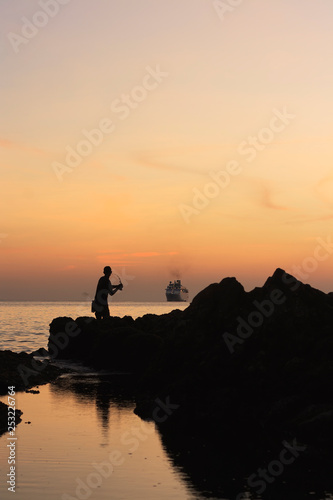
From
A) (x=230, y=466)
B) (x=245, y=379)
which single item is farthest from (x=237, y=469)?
(x=245, y=379)

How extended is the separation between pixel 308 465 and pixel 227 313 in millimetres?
6502

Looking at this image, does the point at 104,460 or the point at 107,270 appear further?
the point at 107,270

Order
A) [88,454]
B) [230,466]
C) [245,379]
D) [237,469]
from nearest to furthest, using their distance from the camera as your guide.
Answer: [237,469]
[230,466]
[88,454]
[245,379]

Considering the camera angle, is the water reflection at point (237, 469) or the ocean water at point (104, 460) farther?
the water reflection at point (237, 469)

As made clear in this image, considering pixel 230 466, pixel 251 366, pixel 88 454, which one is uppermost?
pixel 251 366

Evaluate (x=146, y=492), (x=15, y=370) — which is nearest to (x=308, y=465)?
(x=146, y=492)

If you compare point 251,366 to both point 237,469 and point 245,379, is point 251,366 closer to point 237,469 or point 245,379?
point 245,379

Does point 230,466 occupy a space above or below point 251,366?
below

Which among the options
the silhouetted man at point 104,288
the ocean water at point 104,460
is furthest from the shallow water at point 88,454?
the silhouetted man at point 104,288

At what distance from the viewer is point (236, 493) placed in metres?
8.26

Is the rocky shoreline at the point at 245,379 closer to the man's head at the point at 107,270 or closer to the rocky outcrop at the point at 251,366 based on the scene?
the rocky outcrop at the point at 251,366

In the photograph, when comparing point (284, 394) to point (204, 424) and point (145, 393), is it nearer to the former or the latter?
point (204, 424)

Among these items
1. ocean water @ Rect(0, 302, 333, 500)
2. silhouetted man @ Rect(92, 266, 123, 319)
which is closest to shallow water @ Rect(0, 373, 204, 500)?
ocean water @ Rect(0, 302, 333, 500)

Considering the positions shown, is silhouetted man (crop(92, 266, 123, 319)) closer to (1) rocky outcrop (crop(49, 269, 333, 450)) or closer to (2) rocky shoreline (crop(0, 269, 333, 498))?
(2) rocky shoreline (crop(0, 269, 333, 498))
